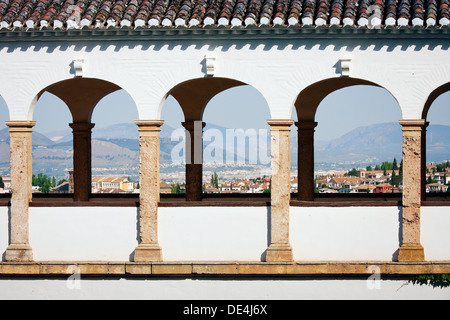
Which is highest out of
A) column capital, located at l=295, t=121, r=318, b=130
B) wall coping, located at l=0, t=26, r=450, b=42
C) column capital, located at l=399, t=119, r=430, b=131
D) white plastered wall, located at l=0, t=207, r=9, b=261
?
wall coping, located at l=0, t=26, r=450, b=42

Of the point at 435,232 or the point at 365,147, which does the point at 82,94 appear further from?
the point at 365,147

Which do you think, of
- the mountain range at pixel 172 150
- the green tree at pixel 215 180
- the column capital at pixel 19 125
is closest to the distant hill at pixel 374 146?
the mountain range at pixel 172 150

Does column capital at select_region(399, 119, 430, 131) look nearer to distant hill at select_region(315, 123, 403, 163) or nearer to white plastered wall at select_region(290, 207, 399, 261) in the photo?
white plastered wall at select_region(290, 207, 399, 261)

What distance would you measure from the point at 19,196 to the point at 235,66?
14.2ft

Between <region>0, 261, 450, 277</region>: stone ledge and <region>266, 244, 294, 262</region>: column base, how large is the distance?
0.16m

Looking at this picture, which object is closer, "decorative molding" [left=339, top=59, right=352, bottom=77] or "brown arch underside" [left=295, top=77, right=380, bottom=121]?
"decorative molding" [left=339, top=59, right=352, bottom=77]

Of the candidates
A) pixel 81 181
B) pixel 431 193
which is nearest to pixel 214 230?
pixel 81 181

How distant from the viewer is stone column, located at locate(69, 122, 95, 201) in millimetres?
18109

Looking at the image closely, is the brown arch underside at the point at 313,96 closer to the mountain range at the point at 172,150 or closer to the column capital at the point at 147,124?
the mountain range at the point at 172,150

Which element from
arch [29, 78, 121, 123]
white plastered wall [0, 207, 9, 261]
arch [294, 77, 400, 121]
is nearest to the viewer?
white plastered wall [0, 207, 9, 261]

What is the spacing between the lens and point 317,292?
46.8 feet

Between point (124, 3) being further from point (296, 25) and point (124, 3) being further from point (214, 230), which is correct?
point (214, 230)

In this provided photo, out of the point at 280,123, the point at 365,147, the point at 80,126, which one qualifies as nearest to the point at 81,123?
the point at 80,126

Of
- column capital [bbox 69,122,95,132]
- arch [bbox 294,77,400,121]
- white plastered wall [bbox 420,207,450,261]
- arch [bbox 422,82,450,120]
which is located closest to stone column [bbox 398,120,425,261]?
white plastered wall [bbox 420,207,450,261]
